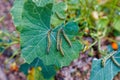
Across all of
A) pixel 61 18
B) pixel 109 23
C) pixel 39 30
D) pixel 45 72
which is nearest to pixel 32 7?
pixel 39 30

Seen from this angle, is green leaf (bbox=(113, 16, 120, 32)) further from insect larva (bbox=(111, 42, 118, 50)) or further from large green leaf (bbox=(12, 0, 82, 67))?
large green leaf (bbox=(12, 0, 82, 67))

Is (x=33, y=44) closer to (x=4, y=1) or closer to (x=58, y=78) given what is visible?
(x=58, y=78)

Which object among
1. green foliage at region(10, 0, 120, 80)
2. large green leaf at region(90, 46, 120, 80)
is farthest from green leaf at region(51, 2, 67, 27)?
large green leaf at region(90, 46, 120, 80)

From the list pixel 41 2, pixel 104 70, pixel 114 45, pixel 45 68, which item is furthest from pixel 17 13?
pixel 114 45

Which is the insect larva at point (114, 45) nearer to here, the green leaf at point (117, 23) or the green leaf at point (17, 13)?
the green leaf at point (117, 23)

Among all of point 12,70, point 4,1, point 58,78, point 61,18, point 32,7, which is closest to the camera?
point 32,7

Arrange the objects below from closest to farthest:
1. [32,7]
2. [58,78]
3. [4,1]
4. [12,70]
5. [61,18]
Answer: [32,7] < [61,18] < [58,78] < [12,70] < [4,1]
